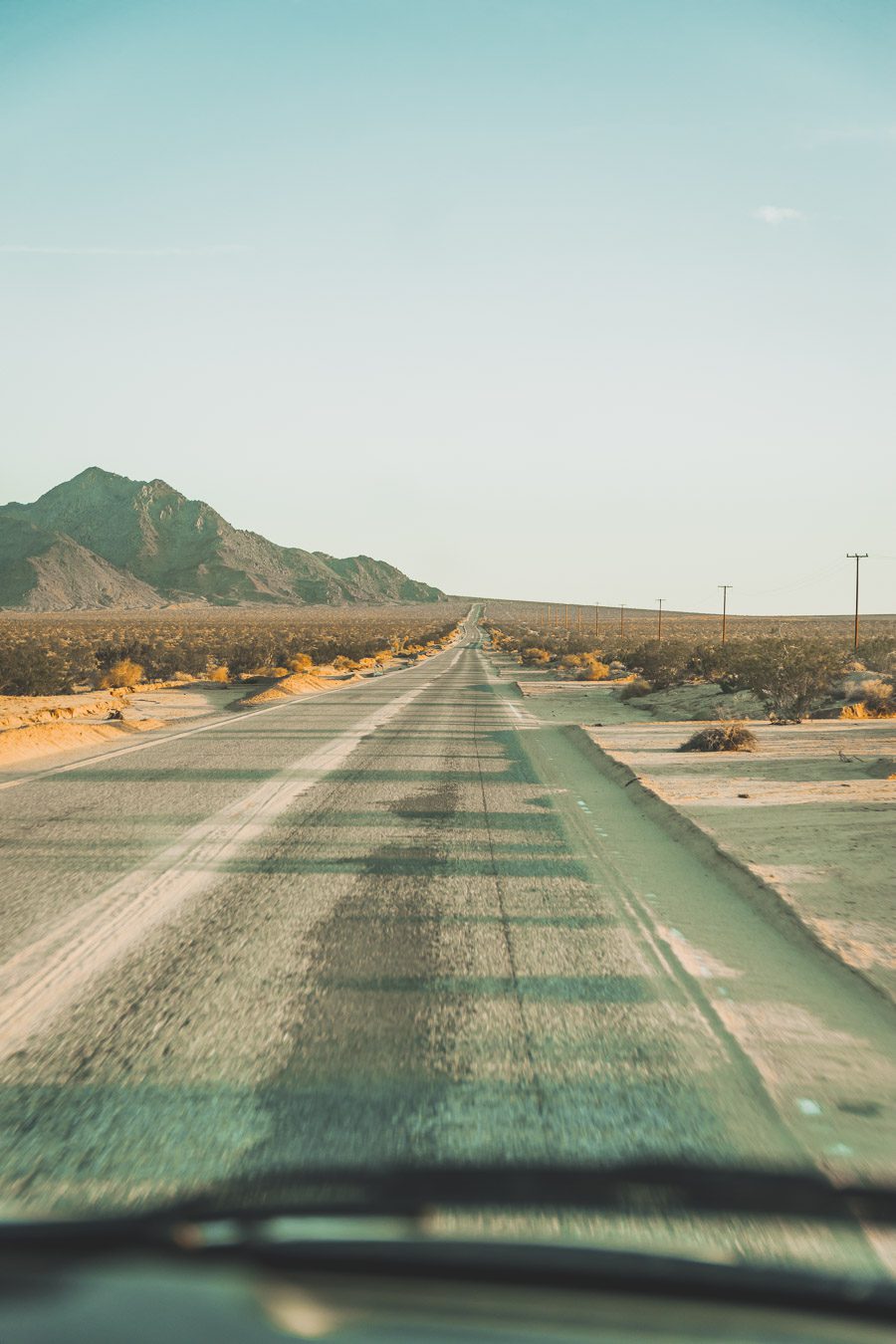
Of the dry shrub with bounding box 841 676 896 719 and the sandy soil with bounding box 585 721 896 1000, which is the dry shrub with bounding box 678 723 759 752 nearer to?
the sandy soil with bounding box 585 721 896 1000

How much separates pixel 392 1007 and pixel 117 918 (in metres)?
2.23

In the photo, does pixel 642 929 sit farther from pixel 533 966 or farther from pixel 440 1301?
pixel 440 1301

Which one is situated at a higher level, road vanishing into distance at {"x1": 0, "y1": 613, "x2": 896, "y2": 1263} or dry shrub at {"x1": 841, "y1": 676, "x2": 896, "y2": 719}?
dry shrub at {"x1": 841, "y1": 676, "x2": 896, "y2": 719}

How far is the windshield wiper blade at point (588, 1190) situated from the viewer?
2768mm

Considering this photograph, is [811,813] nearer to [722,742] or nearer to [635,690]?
[722,742]

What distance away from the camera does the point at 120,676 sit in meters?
33.6

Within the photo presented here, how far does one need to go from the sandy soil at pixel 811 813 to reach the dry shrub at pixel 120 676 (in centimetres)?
2049

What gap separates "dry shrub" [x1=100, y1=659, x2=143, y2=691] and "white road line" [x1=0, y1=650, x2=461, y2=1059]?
24.2 meters

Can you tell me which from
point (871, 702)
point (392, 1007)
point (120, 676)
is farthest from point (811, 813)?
point (120, 676)

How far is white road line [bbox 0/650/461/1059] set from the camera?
4652 mm

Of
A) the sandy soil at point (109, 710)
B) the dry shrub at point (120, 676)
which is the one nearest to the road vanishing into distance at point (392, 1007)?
the sandy soil at point (109, 710)

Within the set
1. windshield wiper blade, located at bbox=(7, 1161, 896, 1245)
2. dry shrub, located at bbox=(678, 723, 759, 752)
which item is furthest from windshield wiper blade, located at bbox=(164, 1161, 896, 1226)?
dry shrub, located at bbox=(678, 723, 759, 752)

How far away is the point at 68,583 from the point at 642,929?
204 m

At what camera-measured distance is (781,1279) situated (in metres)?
1.83
